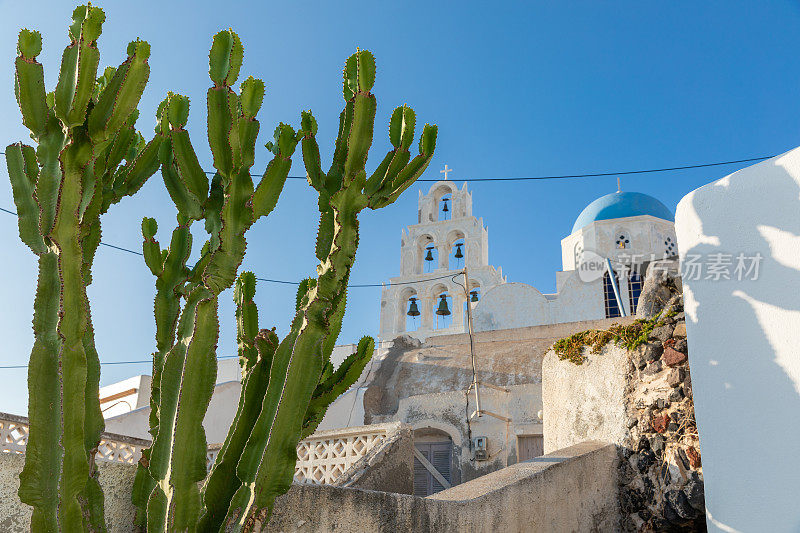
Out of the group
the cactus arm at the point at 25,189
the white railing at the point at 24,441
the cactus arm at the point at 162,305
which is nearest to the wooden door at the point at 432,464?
the white railing at the point at 24,441

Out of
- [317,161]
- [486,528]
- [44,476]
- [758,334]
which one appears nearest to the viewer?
[44,476]

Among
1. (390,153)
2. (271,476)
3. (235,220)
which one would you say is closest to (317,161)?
(390,153)

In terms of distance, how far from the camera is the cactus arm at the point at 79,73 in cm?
286

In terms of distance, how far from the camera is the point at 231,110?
3.15m

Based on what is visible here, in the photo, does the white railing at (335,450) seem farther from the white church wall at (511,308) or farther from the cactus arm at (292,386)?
the white church wall at (511,308)

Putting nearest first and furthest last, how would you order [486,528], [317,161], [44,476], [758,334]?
1. [44,476]
2. [317,161]
3. [486,528]
4. [758,334]

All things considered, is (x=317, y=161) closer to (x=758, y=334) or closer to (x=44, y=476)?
(x=44, y=476)

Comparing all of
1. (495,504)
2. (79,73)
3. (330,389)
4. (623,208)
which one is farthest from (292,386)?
(623,208)

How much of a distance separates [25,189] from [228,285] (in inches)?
37.2

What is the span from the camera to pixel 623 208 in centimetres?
2459

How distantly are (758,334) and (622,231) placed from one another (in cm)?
2019

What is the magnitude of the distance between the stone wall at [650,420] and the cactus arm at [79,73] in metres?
4.76

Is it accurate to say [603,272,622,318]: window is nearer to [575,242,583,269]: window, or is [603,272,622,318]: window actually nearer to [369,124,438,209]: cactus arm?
[575,242,583,269]: window

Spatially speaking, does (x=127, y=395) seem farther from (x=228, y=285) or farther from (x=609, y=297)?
(x=228, y=285)
